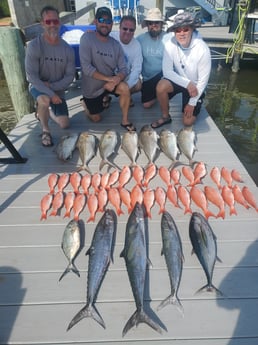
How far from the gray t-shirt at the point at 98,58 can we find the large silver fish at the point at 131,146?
1065 mm

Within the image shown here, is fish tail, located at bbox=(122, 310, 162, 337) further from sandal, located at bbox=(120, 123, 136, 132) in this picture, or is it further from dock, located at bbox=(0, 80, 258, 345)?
sandal, located at bbox=(120, 123, 136, 132)

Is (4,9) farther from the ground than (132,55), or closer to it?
farther from the ground

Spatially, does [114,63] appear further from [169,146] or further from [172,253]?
[172,253]

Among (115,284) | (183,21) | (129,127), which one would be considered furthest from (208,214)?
(183,21)

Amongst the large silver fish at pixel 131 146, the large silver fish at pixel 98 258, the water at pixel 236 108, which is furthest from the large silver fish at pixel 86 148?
the water at pixel 236 108

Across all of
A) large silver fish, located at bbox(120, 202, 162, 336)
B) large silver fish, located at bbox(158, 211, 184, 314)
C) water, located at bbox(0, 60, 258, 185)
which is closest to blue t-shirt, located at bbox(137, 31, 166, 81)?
water, located at bbox(0, 60, 258, 185)

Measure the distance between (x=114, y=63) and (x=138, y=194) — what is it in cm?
236

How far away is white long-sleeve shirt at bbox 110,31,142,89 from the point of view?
184 inches

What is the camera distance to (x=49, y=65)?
13.3ft

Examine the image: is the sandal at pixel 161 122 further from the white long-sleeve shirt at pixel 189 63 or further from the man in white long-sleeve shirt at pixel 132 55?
the man in white long-sleeve shirt at pixel 132 55

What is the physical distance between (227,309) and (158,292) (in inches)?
20.5

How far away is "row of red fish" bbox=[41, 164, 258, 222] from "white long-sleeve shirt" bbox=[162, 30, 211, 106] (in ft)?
5.45

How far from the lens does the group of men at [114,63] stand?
4000 mm

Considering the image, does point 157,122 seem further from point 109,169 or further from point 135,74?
point 109,169
